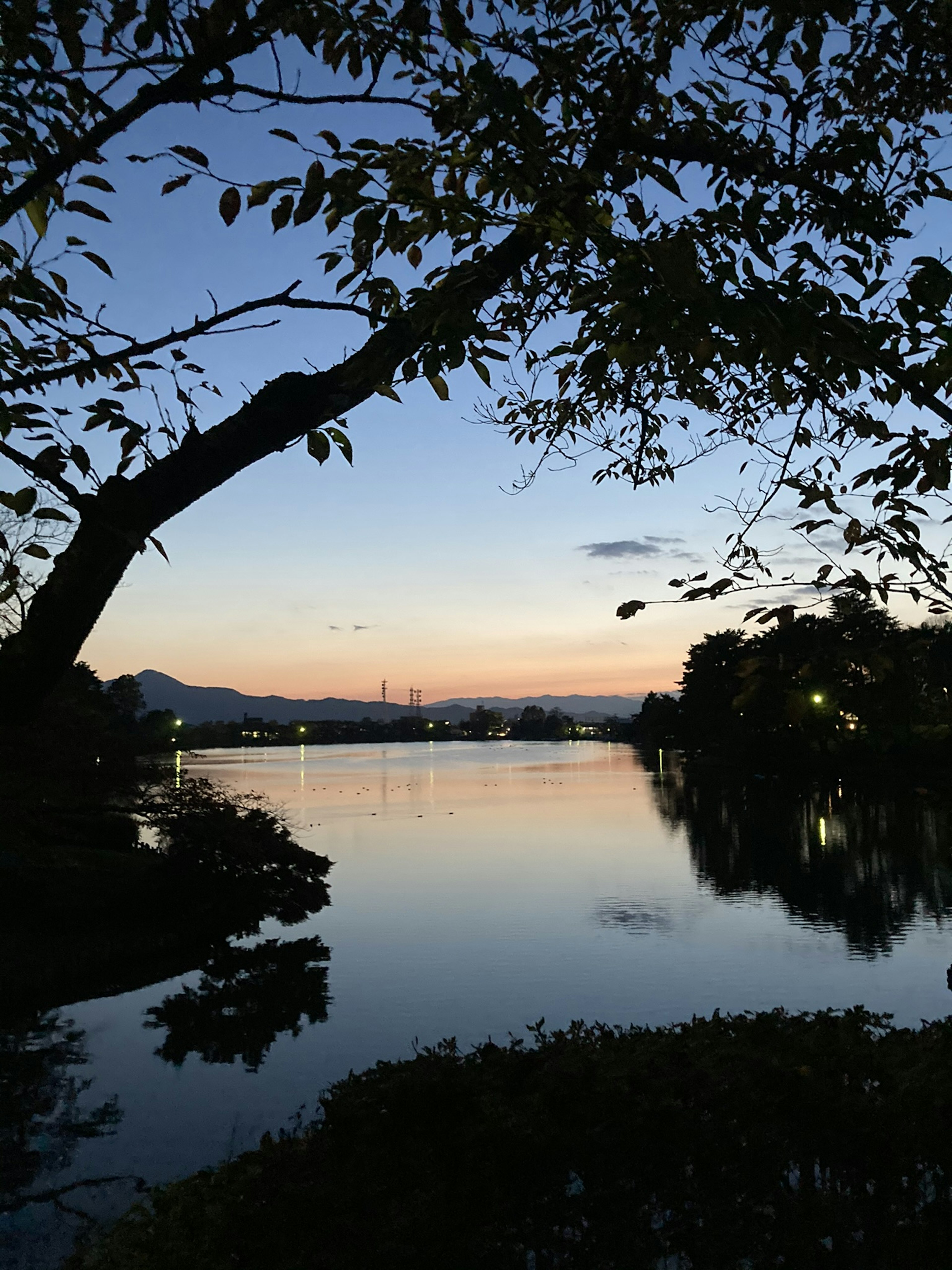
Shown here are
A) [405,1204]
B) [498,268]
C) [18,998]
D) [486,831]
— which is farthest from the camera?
[486,831]

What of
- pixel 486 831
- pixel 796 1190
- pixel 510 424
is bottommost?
pixel 486 831

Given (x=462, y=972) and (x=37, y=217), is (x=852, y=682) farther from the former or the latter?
(x=462, y=972)

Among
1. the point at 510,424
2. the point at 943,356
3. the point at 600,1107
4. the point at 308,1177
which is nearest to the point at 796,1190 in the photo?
the point at 600,1107

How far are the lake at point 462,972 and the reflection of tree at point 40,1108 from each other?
6cm

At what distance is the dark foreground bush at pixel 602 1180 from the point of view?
4887 millimetres

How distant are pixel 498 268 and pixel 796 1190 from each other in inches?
206

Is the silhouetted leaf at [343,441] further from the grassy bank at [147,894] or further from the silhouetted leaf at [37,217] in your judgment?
the grassy bank at [147,894]

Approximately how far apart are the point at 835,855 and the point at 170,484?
3538cm

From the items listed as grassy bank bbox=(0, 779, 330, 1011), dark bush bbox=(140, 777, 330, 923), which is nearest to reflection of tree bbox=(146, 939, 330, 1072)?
grassy bank bbox=(0, 779, 330, 1011)

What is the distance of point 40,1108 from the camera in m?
12.5

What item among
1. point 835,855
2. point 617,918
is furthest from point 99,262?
point 835,855

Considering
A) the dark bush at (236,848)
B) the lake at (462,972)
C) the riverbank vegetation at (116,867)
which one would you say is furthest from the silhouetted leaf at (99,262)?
the dark bush at (236,848)

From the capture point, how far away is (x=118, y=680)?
302 ft

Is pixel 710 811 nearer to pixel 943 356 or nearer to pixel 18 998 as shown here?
pixel 18 998
